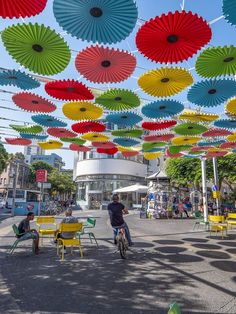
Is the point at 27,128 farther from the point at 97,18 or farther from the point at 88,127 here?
the point at 97,18

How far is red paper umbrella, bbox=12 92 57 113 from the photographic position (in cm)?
814

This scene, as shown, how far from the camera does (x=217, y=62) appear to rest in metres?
6.05

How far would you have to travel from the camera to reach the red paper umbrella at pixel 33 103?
814cm

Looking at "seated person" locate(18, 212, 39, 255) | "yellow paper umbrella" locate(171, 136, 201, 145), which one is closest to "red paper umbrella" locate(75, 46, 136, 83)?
"seated person" locate(18, 212, 39, 255)

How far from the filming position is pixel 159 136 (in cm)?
1217

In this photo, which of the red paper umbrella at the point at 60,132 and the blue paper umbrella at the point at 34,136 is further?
the blue paper umbrella at the point at 34,136

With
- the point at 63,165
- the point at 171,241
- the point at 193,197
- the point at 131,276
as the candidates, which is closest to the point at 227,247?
the point at 171,241

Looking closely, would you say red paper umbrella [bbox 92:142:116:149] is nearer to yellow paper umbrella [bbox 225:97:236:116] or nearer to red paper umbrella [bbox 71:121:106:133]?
red paper umbrella [bbox 71:121:106:133]

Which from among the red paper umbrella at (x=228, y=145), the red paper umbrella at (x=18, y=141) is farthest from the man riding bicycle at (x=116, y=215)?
the red paper umbrella at (x=228, y=145)

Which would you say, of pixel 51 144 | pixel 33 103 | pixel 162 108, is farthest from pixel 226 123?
pixel 51 144

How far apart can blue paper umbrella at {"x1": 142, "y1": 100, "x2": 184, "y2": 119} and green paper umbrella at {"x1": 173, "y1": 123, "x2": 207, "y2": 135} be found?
4.50 feet

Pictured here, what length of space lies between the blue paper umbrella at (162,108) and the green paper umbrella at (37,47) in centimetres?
351

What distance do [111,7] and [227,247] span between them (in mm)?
9295

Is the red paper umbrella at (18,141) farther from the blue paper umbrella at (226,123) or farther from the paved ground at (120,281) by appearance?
the blue paper umbrella at (226,123)
